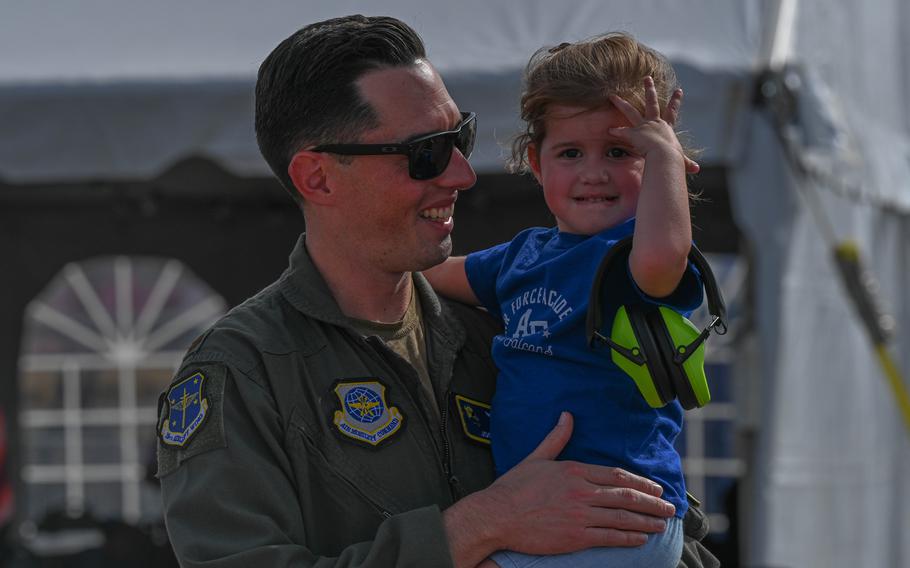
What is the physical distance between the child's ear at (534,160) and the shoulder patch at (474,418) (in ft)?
1.26

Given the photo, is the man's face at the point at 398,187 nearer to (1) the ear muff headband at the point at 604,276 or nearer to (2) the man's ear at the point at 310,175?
(2) the man's ear at the point at 310,175

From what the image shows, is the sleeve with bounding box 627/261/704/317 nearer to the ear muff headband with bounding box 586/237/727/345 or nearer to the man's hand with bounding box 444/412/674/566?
the ear muff headband with bounding box 586/237/727/345

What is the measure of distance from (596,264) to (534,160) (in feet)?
1.02

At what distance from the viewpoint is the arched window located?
913cm

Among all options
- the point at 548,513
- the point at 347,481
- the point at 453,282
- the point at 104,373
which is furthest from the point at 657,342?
the point at 104,373

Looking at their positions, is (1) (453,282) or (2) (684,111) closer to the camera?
(1) (453,282)

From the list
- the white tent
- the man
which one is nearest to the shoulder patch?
the man

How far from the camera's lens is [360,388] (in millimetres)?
1997

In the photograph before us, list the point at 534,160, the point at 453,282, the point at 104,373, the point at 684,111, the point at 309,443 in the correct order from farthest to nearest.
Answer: the point at 104,373 → the point at 684,111 → the point at 453,282 → the point at 534,160 → the point at 309,443

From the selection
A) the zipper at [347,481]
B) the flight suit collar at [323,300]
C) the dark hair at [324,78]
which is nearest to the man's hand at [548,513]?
the zipper at [347,481]

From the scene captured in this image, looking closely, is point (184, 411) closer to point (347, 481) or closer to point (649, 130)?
point (347, 481)

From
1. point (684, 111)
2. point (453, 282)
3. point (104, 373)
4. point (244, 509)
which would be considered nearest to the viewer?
point (244, 509)

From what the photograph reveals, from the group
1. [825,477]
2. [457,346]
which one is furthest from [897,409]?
[457,346]

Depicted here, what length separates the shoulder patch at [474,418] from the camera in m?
2.10
